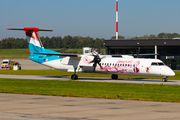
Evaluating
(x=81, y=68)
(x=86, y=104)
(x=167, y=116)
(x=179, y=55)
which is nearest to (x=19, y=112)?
(x=86, y=104)

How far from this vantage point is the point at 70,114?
13094 mm

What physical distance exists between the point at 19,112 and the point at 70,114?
243 cm

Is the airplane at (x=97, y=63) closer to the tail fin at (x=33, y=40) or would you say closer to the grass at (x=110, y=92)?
the tail fin at (x=33, y=40)

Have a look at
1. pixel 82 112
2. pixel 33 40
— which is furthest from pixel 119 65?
pixel 82 112

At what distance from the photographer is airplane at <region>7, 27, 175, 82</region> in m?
35.2

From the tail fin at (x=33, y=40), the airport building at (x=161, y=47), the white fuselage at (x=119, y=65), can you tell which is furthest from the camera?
the airport building at (x=161, y=47)

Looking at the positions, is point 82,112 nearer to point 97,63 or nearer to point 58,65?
point 97,63

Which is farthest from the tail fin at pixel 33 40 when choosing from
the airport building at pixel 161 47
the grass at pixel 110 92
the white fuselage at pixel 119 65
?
the airport building at pixel 161 47

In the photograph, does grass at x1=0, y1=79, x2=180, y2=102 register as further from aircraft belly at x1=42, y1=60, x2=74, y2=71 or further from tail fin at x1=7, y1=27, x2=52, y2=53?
tail fin at x1=7, y1=27, x2=52, y2=53

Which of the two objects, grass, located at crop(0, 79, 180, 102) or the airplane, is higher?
the airplane

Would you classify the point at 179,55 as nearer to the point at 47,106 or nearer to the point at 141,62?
the point at 141,62

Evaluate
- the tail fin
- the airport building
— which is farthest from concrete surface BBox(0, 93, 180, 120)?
the airport building

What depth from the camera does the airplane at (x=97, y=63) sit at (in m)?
35.2

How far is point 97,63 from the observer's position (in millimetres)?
39375
